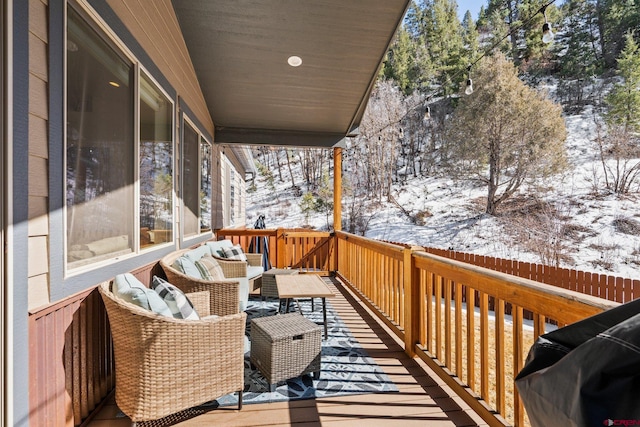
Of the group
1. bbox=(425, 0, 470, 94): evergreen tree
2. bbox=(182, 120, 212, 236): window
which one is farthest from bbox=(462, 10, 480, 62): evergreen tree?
bbox=(182, 120, 212, 236): window

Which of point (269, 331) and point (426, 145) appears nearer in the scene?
point (269, 331)

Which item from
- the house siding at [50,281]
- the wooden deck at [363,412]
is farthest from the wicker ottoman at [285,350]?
the house siding at [50,281]

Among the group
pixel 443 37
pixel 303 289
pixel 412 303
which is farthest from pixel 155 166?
pixel 443 37

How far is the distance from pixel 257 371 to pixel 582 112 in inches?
1007

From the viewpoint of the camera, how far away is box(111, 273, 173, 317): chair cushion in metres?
A: 1.93

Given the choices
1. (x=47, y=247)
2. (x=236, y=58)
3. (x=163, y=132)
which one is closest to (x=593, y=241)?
(x=236, y=58)

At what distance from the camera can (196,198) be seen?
15.6 feet

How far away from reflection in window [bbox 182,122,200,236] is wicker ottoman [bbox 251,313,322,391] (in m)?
2.25

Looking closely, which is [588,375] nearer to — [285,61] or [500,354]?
[500,354]

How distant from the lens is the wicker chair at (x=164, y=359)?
5.86 ft

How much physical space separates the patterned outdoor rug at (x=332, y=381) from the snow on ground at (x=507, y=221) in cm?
1164

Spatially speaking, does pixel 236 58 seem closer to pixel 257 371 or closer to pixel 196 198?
pixel 196 198

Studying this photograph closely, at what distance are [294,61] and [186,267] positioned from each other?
3.02 metres

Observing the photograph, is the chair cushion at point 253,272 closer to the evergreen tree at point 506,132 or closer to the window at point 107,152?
the window at point 107,152
